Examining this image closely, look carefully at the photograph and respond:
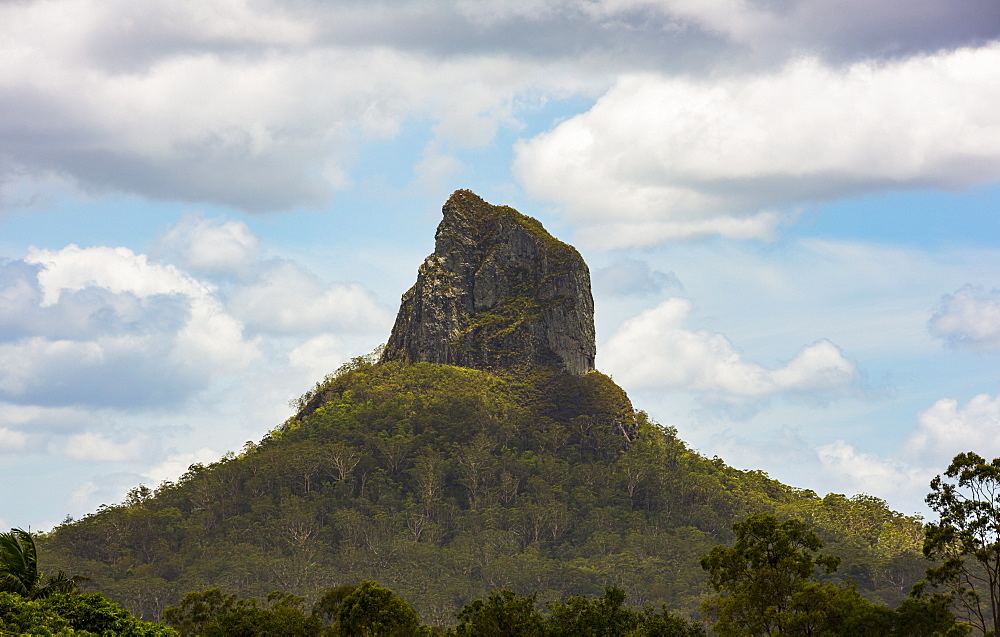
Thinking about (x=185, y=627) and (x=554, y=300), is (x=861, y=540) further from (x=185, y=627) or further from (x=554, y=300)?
(x=185, y=627)

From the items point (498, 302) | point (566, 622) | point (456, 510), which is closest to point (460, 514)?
point (456, 510)

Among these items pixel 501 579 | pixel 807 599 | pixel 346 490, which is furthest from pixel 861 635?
pixel 346 490

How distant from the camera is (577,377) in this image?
175 metres

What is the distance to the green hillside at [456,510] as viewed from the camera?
136375 millimetres

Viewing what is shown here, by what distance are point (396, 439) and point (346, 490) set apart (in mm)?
10241

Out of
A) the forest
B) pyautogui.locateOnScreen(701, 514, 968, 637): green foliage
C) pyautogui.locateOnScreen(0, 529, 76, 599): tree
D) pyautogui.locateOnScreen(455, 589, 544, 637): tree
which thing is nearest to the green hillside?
the forest

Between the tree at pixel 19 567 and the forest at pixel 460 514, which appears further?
the forest at pixel 460 514

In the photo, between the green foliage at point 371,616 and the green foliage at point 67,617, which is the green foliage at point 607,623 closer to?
the green foliage at point 371,616

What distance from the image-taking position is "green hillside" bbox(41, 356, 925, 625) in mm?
136375

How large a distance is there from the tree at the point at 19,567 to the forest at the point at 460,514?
68.4 m

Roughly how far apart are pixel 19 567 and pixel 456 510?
10733 centimetres

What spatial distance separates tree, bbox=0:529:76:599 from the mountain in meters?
82.6

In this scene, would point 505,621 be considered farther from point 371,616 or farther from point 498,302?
point 498,302

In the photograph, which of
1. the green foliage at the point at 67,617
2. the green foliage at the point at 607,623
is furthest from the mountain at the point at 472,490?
the green foliage at the point at 67,617
